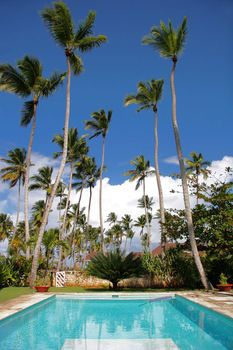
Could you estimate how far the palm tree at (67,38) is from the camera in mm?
19141

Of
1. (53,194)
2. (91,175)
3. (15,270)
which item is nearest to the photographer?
(53,194)

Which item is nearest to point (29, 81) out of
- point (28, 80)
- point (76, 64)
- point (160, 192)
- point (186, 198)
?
point (28, 80)

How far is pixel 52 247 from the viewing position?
69.7 ft

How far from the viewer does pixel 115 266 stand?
17266 millimetres

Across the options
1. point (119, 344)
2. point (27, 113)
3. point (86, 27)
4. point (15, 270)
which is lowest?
point (119, 344)

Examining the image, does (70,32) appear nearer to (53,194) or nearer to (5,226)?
(53,194)

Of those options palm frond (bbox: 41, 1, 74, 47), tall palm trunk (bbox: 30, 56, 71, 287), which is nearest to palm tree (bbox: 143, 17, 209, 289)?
palm frond (bbox: 41, 1, 74, 47)

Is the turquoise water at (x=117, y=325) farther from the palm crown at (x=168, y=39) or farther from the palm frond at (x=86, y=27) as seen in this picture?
the palm frond at (x=86, y=27)

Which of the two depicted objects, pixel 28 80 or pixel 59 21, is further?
pixel 28 80

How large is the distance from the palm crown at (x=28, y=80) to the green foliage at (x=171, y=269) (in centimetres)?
1248

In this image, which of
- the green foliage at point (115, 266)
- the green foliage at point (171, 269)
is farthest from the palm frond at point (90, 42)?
the green foliage at point (171, 269)

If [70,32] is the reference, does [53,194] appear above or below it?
below

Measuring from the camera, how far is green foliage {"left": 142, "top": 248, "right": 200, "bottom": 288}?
18359 mm

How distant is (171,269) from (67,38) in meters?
14.5
